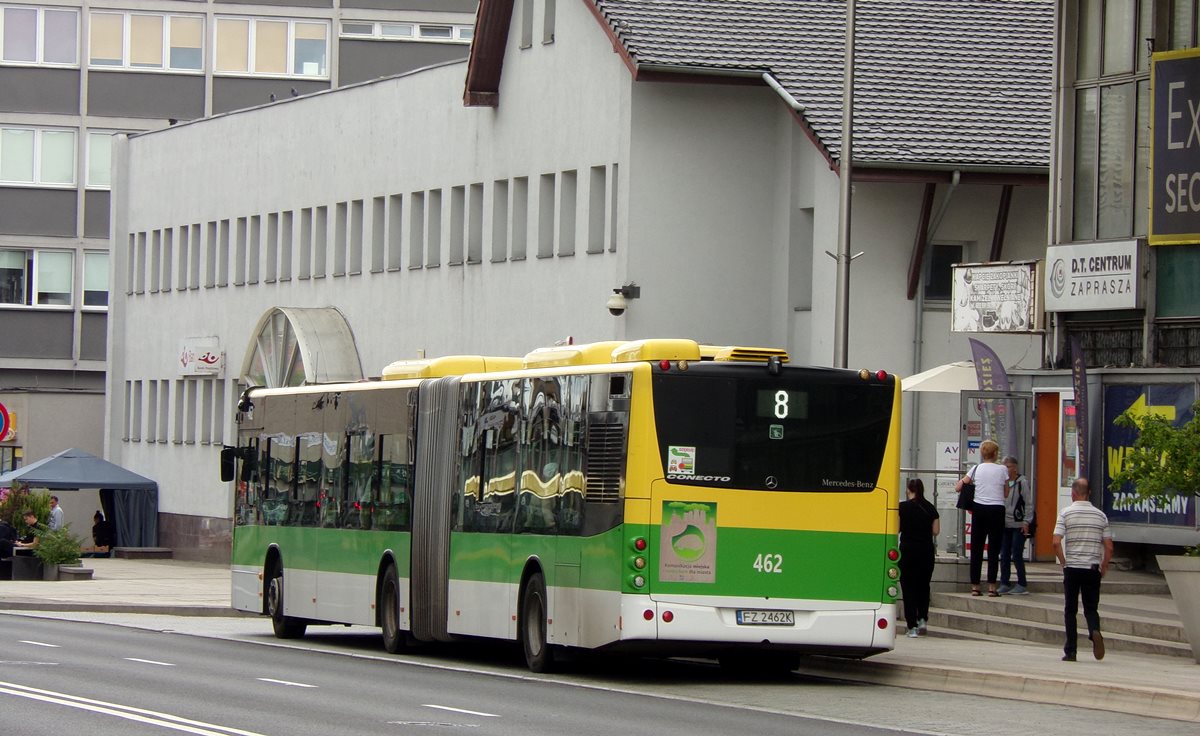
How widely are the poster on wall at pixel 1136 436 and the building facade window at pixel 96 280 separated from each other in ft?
150

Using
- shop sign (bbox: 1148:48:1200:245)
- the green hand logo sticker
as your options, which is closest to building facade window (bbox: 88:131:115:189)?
shop sign (bbox: 1148:48:1200:245)

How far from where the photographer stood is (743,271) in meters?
41.6

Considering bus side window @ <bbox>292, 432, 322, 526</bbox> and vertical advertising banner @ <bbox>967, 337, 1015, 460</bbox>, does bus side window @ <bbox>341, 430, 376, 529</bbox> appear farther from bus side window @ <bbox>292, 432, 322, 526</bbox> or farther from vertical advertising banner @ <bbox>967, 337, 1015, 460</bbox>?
vertical advertising banner @ <bbox>967, 337, 1015, 460</bbox>

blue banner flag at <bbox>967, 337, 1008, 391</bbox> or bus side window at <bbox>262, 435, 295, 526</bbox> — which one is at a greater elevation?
blue banner flag at <bbox>967, 337, 1008, 391</bbox>

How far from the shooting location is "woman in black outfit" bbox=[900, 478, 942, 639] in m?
25.5

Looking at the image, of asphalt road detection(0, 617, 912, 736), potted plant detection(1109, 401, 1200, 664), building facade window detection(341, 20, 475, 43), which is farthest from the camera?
building facade window detection(341, 20, 475, 43)

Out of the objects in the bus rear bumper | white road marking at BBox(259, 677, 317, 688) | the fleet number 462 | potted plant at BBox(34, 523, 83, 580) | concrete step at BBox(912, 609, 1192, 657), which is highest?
the fleet number 462

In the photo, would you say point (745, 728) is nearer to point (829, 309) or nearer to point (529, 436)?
point (529, 436)

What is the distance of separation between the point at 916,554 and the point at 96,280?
49476mm

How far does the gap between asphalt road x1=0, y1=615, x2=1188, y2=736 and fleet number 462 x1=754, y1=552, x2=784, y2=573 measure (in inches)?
41.3

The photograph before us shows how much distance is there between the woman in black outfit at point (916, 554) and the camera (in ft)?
83.8

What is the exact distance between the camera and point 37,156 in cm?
7025

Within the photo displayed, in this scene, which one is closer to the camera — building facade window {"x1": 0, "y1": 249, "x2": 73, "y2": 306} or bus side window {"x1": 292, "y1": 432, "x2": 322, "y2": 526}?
bus side window {"x1": 292, "y1": 432, "x2": 322, "y2": 526}

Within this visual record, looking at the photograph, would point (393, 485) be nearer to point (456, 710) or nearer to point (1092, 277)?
point (456, 710)
